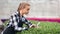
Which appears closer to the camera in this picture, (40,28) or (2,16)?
(40,28)

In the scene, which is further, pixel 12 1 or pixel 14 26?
pixel 12 1

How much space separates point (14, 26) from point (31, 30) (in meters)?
0.37

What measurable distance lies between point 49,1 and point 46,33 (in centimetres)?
1079

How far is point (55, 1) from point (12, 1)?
234 centimetres

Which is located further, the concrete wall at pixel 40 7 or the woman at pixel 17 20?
the concrete wall at pixel 40 7

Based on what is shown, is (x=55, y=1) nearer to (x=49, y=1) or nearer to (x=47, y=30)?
(x=49, y=1)

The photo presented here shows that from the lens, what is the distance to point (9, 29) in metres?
6.39

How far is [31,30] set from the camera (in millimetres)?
6430

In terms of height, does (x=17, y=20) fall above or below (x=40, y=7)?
below

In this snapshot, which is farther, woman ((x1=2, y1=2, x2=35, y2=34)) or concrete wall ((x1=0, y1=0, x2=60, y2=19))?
concrete wall ((x1=0, y1=0, x2=60, y2=19))

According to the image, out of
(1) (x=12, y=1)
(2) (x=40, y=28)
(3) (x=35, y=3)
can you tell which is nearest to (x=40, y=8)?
(3) (x=35, y=3)

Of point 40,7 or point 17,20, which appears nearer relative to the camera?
point 17,20

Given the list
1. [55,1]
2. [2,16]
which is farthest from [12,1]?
[55,1]

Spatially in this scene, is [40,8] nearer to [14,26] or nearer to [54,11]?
[54,11]
